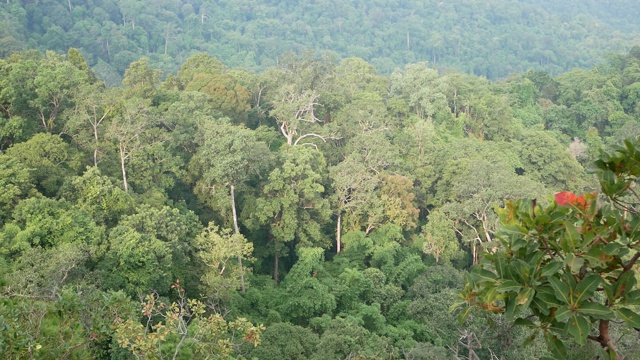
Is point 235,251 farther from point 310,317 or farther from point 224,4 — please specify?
point 224,4

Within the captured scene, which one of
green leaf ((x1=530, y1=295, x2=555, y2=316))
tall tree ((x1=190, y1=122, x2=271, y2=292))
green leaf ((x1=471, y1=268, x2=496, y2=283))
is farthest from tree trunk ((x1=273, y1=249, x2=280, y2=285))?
green leaf ((x1=530, y1=295, x2=555, y2=316))

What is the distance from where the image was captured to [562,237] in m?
2.45

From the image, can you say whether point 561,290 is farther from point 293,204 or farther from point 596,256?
point 293,204

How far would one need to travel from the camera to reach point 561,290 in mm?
2338

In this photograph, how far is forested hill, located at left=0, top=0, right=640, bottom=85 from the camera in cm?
4203

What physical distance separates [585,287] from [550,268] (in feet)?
0.50

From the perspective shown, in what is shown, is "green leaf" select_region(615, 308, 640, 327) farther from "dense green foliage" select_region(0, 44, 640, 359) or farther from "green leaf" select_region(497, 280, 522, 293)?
"dense green foliage" select_region(0, 44, 640, 359)

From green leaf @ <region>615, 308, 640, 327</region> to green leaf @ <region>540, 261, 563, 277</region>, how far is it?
0.29 m

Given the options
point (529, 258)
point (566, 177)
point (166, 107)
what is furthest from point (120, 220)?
point (566, 177)

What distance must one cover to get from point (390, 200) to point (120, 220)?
8.28m

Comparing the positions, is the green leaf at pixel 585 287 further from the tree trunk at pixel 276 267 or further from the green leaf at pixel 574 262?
the tree trunk at pixel 276 267

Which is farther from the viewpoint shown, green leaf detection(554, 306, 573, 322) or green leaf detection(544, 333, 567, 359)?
green leaf detection(544, 333, 567, 359)

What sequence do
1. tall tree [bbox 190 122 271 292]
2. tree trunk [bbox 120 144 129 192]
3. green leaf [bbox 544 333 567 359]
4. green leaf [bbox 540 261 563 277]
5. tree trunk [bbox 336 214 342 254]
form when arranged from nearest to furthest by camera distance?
green leaf [bbox 540 261 563 277] < green leaf [bbox 544 333 567 359] < tree trunk [bbox 120 144 129 192] < tall tree [bbox 190 122 271 292] < tree trunk [bbox 336 214 342 254]

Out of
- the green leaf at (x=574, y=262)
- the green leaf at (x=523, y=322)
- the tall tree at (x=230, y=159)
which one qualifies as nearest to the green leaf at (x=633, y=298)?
the green leaf at (x=574, y=262)
